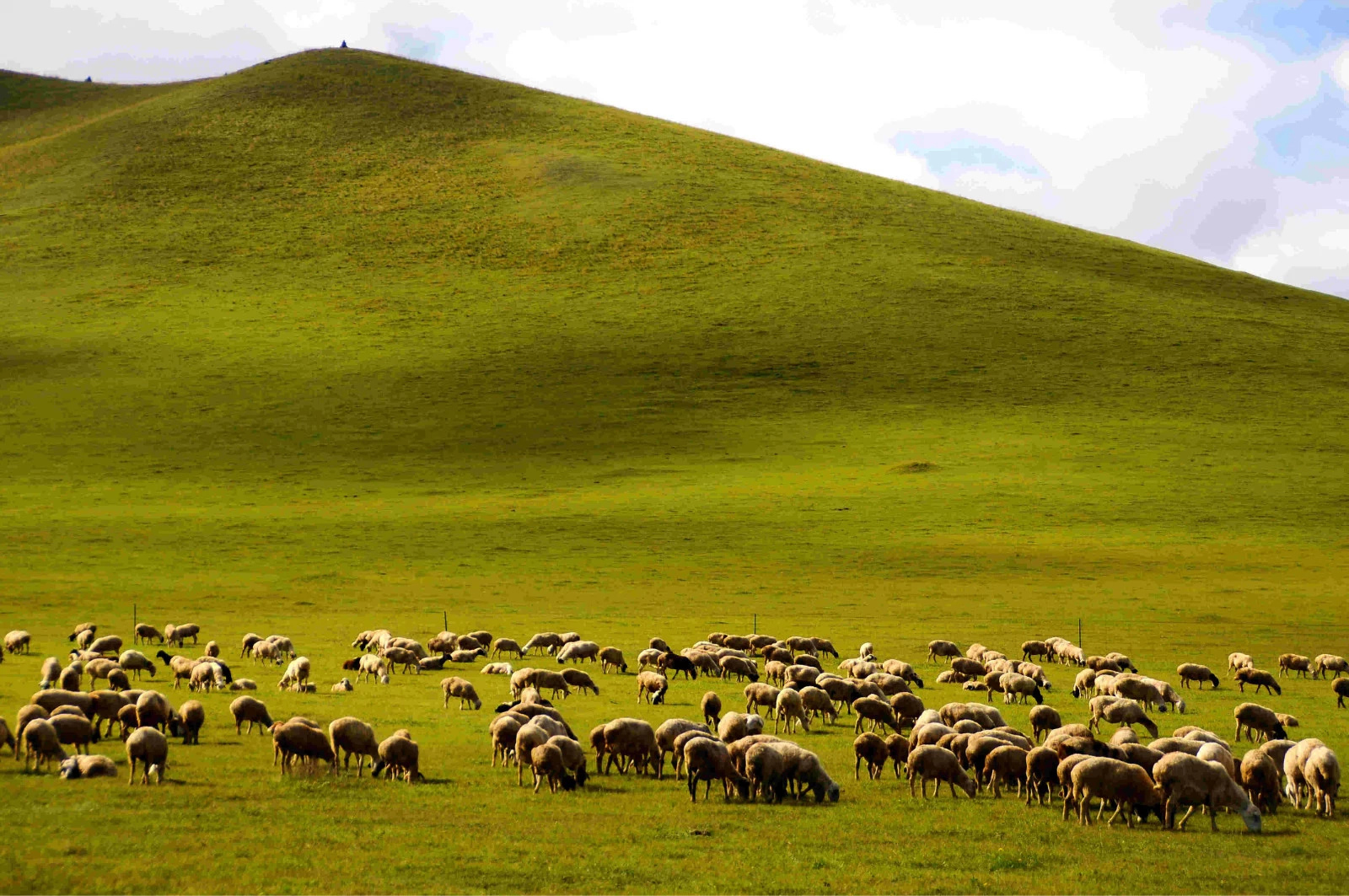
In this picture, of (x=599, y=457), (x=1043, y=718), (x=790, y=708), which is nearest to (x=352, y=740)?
(x=790, y=708)

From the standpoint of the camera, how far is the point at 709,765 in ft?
53.7

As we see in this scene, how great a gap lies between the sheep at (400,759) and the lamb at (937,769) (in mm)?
7239

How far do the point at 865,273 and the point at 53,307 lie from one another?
202 feet

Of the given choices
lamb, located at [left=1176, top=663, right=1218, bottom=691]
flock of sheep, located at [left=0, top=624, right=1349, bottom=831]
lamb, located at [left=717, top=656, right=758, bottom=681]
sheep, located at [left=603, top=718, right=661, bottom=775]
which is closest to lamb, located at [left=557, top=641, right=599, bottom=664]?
flock of sheep, located at [left=0, top=624, right=1349, bottom=831]

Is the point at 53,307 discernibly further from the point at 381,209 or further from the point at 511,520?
the point at 511,520

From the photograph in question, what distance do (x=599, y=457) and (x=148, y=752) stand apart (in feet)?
166

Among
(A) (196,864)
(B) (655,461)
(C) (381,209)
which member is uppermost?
(C) (381,209)

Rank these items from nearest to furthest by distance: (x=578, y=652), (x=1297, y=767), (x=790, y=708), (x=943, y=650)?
(x=1297, y=767), (x=790, y=708), (x=578, y=652), (x=943, y=650)

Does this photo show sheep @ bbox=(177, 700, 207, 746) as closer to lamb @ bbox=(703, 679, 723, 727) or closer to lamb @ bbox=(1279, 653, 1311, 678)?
lamb @ bbox=(703, 679, 723, 727)

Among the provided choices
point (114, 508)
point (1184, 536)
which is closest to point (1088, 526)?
point (1184, 536)

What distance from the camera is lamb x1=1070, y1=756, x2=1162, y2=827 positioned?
1532cm

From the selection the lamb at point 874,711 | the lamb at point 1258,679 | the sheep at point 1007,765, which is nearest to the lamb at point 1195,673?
the lamb at point 1258,679

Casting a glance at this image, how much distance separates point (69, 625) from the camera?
36500 millimetres

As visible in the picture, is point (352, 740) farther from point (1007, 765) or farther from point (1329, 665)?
point (1329, 665)
